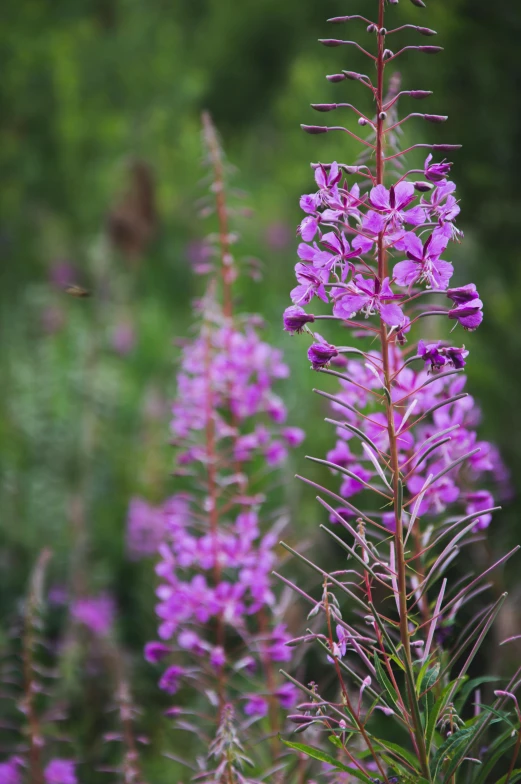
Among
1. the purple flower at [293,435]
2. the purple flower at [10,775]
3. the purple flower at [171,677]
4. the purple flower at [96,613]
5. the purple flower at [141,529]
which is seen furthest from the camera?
the purple flower at [141,529]

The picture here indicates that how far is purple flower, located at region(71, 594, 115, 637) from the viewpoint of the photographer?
336cm

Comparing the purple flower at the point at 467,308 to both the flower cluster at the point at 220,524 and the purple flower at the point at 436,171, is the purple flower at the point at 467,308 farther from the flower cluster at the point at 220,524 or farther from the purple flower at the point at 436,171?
the flower cluster at the point at 220,524

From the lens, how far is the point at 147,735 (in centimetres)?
306

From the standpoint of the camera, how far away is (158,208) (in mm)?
7336

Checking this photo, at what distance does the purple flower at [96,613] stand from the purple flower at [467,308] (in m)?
2.48

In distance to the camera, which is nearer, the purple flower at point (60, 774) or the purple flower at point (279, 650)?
the purple flower at point (279, 650)

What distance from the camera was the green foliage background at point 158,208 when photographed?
12.1 ft

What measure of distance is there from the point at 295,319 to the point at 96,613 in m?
2.75

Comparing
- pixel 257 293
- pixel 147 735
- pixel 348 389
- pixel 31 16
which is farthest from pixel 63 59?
pixel 348 389

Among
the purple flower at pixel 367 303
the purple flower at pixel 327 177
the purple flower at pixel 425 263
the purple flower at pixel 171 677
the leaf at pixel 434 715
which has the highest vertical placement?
the purple flower at pixel 327 177

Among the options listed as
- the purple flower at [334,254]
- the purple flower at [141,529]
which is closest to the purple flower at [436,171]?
the purple flower at [334,254]

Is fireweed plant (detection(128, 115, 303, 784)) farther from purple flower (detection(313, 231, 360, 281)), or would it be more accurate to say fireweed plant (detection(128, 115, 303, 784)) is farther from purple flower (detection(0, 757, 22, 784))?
purple flower (detection(313, 231, 360, 281))

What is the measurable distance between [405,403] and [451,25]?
271cm

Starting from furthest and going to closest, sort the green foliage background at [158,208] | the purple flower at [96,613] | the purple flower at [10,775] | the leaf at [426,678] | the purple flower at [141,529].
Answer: the purple flower at [141,529], the green foliage background at [158,208], the purple flower at [96,613], the purple flower at [10,775], the leaf at [426,678]
